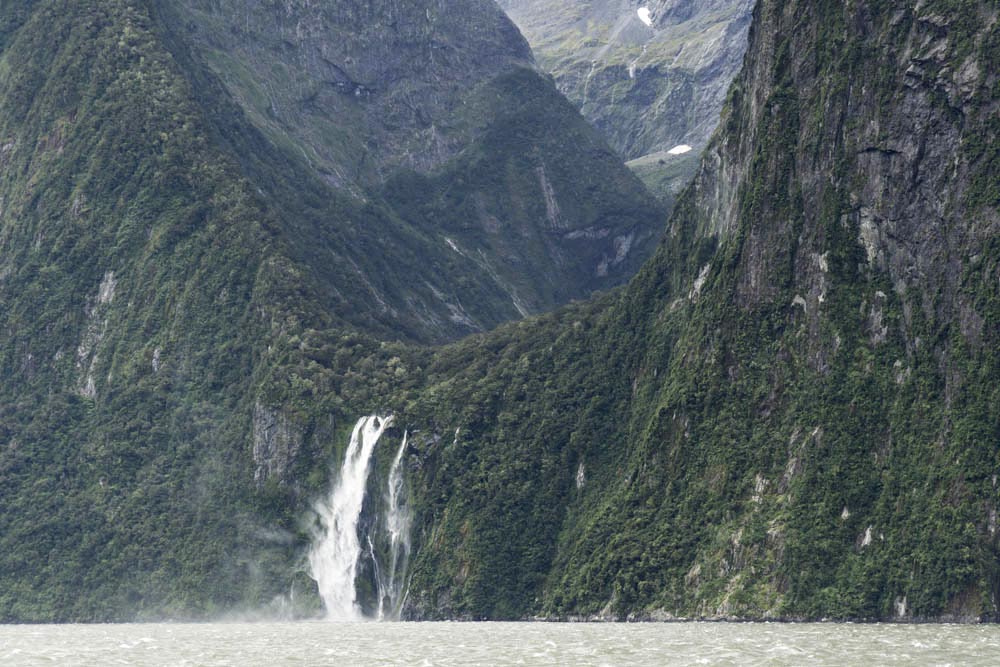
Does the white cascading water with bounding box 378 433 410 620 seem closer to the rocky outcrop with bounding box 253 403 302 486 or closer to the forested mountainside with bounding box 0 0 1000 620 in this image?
the forested mountainside with bounding box 0 0 1000 620

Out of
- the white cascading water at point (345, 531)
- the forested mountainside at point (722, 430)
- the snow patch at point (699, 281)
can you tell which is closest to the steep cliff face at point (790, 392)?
the forested mountainside at point (722, 430)

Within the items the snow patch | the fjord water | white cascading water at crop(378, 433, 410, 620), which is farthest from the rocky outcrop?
the snow patch

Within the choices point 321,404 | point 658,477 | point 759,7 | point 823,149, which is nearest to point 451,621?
point 658,477

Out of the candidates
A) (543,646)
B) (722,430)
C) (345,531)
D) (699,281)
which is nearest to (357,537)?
(345,531)

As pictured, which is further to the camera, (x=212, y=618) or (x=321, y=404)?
(x=321, y=404)

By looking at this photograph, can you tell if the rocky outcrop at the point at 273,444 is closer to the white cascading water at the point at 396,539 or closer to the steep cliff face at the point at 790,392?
the white cascading water at the point at 396,539

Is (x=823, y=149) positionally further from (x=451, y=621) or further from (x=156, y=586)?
(x=156, y=586)
